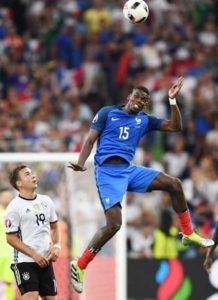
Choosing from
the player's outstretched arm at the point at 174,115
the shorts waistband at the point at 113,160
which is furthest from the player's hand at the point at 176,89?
the shorts waistband at the point at 113,160

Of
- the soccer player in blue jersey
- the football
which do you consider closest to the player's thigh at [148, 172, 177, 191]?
the soccer player in blue jersey

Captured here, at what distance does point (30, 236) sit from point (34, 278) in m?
0.41

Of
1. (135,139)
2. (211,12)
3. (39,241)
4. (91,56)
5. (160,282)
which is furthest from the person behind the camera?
(211,12)

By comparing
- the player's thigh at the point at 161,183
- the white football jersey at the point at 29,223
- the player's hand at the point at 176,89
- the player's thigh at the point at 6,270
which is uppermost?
the player's hand at the point at 176,89

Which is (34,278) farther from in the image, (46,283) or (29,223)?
(29,223)

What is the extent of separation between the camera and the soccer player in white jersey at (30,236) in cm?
1181

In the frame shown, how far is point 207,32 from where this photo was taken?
2275cm

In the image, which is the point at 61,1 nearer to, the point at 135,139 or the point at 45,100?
the point at 45,100

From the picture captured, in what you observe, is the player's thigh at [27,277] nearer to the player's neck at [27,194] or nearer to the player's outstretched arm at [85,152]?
the player's neck at [27,194]

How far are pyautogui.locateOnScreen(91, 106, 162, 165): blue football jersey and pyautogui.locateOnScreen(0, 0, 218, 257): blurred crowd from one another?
5.17 metres

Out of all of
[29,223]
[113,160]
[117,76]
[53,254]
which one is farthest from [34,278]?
[117,76]

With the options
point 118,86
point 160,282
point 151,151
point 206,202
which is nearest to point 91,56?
point 118,86

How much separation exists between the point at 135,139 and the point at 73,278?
5.17ft

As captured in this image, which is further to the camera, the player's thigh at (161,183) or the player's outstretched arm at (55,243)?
the player's thigh at (161,183)
